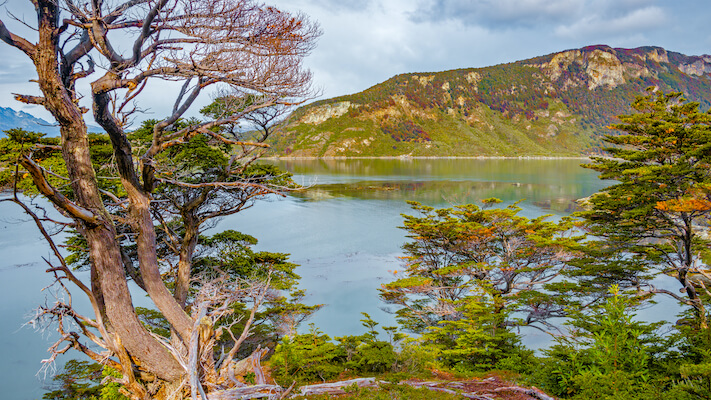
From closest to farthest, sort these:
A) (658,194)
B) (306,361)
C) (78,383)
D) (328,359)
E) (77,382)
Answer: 1. (306,361)
2. (328,359)
3. (78,383)
4. (77,382)
5. (658,194)

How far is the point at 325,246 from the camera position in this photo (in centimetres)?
2670

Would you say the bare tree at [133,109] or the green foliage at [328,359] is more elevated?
the bare tree at [133,109]

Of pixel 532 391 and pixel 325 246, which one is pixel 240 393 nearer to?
pixel 532 391

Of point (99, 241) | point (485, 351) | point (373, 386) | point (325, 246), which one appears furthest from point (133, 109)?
point (325, 246)

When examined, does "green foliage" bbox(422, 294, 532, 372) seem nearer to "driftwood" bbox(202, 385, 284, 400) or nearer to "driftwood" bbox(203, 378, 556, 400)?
"driftwood" bbox(203, 378, 556, 400)

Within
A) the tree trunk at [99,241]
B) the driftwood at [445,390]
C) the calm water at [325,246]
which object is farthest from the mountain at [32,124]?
the driftwood at [445,390]

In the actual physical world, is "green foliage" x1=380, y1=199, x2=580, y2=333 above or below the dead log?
below

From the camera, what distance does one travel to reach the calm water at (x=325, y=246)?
1464 centimetres

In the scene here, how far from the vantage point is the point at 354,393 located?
559cm

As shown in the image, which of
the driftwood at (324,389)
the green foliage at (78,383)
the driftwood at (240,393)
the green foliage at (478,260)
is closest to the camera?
the driftwood at (240,393)

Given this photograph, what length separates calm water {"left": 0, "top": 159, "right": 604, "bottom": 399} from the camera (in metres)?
14.6

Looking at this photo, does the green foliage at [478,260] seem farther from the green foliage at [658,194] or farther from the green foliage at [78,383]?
the green foliage at [78,383]

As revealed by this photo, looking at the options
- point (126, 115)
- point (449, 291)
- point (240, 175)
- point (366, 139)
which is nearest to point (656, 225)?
point (449, 291)

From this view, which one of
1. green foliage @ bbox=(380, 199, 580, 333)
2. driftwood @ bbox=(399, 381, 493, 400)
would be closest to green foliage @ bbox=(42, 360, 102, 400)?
driftwood @ bbox=(399, 381, 493, 400)
